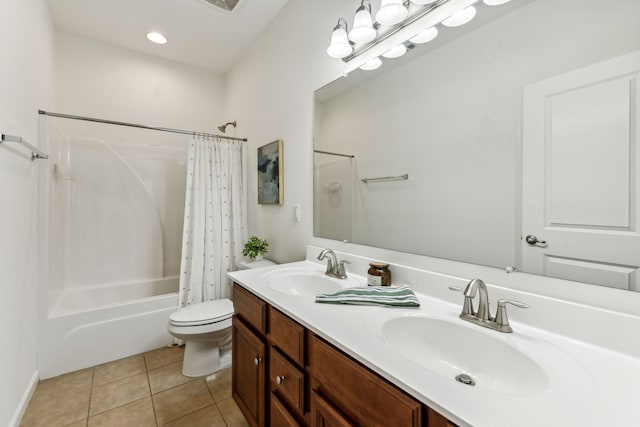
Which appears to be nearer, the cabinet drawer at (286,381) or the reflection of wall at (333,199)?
the cabinet drawer at (286,381)

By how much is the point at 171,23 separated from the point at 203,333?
2.49 m

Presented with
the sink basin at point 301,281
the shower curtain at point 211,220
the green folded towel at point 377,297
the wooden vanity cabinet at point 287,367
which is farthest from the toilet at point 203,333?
the green folded towel at point 377,297

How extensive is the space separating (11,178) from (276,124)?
1547 mm

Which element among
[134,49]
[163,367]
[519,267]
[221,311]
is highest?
[134,49]

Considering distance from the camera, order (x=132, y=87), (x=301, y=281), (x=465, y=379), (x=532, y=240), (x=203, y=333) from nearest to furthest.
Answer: (x=465, y=379) < (x=532, y=240) < (x=301, y=281) < (x=203, y=333) < (x=132, y=87)

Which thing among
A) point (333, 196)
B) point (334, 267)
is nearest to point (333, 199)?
point (333, 196)

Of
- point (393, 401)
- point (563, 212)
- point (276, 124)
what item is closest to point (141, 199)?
point (276, 124)

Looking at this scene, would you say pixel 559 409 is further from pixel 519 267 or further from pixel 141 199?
pixel 141 199

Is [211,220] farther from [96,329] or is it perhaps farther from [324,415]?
[324,415]

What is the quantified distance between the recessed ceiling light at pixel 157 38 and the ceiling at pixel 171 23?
0.14 ft

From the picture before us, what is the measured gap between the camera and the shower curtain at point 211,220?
2.30 meters

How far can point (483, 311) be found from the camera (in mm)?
834

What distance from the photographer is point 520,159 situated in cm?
88

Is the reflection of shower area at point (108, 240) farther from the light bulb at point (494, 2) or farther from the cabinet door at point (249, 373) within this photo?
the light bulb at point (494, 2)
